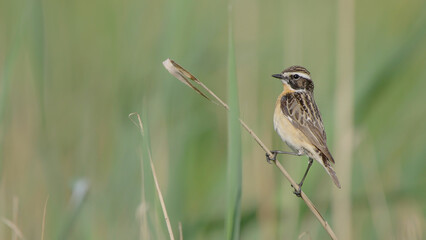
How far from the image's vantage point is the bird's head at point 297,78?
→ 461cm

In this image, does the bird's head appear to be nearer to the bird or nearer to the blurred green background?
the bird

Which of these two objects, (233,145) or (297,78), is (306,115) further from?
(233,145)

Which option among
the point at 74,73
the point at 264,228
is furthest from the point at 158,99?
the point at 74,73

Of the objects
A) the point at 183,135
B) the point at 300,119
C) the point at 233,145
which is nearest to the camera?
the point at 233,145

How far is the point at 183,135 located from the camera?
471 cm

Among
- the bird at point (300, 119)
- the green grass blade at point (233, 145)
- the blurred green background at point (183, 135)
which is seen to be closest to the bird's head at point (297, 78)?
the bird at point (300, 119)

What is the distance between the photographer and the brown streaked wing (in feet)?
14.2

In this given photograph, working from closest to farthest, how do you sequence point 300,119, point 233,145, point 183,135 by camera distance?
point 233,145 → point 300,119 → point 183,135

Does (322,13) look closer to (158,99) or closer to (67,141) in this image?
(67,141)

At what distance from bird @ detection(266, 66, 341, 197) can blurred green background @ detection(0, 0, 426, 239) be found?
0.26 ft

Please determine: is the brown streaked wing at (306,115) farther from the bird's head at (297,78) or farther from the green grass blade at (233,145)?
the green grass blade at (233,145)

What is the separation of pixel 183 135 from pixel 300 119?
71cm

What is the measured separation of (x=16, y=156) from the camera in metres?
6.00

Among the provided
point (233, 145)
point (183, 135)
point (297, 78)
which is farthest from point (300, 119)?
point (233, 145)
